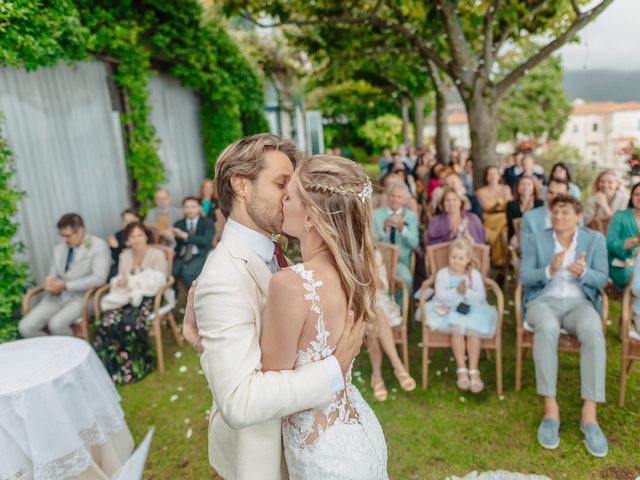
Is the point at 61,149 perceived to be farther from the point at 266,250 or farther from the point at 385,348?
the point at 266,250

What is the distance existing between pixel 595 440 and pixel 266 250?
9.17 feet

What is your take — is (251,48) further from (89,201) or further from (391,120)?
(391,120)

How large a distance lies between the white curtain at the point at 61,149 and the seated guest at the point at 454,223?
4.48 meters

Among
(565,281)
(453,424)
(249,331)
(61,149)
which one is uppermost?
(61,149)

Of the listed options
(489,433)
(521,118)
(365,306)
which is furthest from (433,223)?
(521,118)

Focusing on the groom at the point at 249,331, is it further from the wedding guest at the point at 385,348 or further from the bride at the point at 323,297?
the wedding guest at the point at 385,348

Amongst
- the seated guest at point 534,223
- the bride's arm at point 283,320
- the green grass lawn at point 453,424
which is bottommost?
the green grass lawn at point 453,424

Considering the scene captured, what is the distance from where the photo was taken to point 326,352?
145 centimetres

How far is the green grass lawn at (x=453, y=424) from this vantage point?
9.73 ft

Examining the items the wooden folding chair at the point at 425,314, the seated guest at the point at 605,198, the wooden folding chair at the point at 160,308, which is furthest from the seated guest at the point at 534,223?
the wooden folding chair at the point at 160,308

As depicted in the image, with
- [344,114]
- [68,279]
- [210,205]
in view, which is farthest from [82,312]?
[344,114]

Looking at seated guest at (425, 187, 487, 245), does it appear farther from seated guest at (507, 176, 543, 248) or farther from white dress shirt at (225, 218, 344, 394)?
white dress shirt at (225, 218, 344, 394)

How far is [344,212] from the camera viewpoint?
4.59 feet

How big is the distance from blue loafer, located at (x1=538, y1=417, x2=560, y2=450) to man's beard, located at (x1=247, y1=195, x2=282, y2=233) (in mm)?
2681
